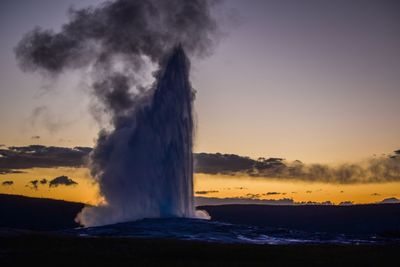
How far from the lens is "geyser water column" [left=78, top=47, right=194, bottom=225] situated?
104 m

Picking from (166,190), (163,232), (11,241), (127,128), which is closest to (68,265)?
(11,241)

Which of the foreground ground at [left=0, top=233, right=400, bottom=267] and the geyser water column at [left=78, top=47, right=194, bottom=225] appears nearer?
the foreground ground at [left=0, top=233, right=400, bottom=267]

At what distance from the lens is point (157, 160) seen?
10550cm

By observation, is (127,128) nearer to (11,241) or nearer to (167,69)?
(167,69)

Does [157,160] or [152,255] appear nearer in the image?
[152,255]

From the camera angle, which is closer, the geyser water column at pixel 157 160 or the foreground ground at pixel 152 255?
the foreground ground at pixel 152 255

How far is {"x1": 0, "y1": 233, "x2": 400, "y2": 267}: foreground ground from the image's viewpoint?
38469 millimetres

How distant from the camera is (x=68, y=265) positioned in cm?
3572

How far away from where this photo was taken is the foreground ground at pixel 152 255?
126ft

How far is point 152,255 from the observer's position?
44.0 metres

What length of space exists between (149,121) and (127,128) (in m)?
5.43

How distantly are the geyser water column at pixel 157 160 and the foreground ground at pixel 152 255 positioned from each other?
48.3 meters

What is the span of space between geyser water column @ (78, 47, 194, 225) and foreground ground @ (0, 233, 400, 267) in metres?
48.3

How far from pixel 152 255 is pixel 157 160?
61.8m
